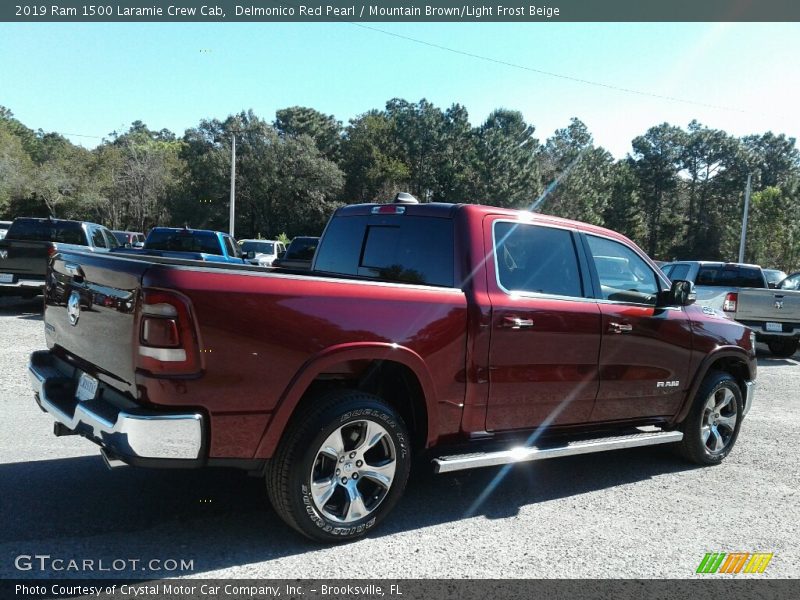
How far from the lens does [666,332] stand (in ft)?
16.0

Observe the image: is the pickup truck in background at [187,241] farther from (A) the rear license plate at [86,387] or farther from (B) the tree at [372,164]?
(B) the tree at [372,164]

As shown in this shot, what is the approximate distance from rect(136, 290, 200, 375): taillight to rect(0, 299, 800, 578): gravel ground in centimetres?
107

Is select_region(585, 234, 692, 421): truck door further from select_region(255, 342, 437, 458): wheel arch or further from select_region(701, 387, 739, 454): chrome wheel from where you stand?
select_region(255, 342, 437, 458): wheel arch

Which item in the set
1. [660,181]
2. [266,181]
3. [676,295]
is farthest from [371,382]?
[660,181]

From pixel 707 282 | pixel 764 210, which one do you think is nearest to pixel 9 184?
pixel 707 282

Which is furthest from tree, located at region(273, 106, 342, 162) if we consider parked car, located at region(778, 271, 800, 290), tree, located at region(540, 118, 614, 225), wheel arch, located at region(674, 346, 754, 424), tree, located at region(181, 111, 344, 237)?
wheel arch, located at region(674, 346, 754, 424)

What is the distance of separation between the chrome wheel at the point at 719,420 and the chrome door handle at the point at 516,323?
90.3 inches

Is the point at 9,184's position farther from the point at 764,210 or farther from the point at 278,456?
the point at 764,210

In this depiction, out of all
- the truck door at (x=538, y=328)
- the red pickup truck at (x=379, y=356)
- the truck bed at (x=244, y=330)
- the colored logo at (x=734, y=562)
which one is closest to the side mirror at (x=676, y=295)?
the red pickup truck at (x=379, y=356)

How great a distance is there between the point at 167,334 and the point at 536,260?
99.7 inches

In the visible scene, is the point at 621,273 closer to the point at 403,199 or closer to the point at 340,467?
the point at 403,199

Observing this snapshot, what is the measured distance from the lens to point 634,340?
15.3 feet

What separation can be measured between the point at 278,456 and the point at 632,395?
2.82 meters

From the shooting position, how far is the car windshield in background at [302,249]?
1526 cm
